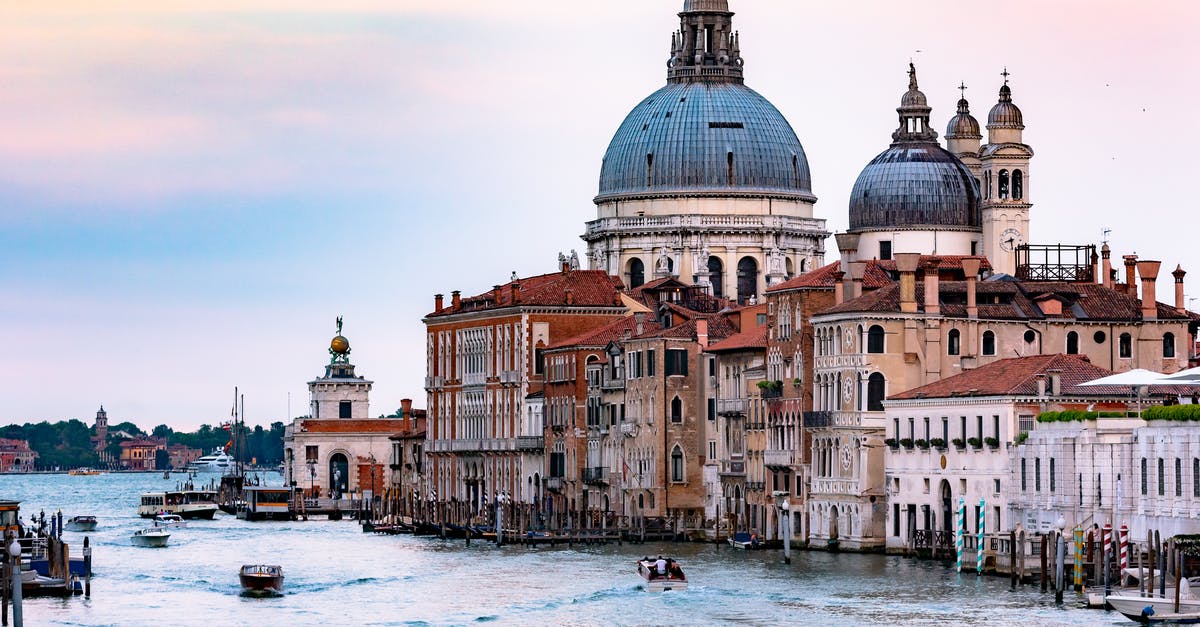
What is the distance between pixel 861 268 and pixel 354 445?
62898 millimetres

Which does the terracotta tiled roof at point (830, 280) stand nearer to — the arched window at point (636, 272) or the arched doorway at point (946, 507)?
the arched doorway at point (946, 507)

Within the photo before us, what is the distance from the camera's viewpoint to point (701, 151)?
5281 inches

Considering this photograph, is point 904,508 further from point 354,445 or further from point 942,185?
point 354,445

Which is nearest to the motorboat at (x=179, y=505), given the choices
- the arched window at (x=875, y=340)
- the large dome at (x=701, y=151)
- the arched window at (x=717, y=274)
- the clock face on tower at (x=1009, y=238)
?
the large dome at (x=701, y=151)

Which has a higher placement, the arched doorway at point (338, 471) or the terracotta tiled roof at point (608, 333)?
the terracotta tiled roof at point (608, 333)

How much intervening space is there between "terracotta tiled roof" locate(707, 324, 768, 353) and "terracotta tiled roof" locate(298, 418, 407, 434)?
177ft

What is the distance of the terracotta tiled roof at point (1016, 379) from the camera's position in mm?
82312

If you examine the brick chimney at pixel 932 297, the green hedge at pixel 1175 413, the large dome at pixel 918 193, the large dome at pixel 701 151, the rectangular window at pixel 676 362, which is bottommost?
the green hedge at pixel 1175 413

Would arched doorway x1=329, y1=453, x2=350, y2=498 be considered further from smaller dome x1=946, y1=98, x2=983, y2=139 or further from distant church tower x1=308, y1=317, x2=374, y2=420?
smaller dome x1=946, y1=98, x2=983, y2=139

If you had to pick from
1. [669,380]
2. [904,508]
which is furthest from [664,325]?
[904,508]

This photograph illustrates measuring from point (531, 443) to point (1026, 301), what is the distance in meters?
29.8

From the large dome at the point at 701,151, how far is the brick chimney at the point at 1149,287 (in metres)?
42.9

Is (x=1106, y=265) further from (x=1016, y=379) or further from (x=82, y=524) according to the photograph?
(x=82, y=524)

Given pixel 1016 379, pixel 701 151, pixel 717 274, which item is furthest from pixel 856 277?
pixel 717 274
